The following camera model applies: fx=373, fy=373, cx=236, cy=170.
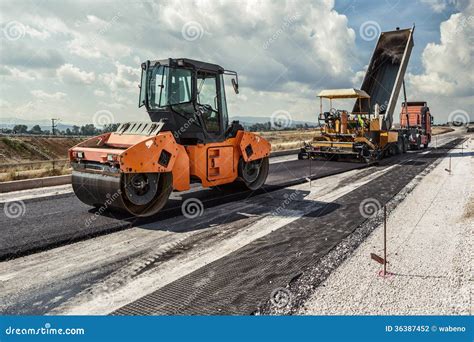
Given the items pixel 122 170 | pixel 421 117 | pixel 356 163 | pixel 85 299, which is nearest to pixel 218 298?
pixel 85 299

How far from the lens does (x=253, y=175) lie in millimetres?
9023

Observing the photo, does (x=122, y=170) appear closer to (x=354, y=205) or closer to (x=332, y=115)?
(x=354, y=205)

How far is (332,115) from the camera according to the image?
1592cm

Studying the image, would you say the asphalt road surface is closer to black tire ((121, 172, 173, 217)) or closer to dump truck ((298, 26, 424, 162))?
black tire ((121, 172, 173, 217))

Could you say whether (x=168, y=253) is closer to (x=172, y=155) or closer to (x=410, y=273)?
(x=172, y=155)

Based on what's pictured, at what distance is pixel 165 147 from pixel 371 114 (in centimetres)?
1257

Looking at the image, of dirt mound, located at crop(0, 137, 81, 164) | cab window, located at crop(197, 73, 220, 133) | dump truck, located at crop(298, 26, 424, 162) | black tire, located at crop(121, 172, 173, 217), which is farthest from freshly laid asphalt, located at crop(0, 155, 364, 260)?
dirt mound, located at crop(0, 137, 81, 164)

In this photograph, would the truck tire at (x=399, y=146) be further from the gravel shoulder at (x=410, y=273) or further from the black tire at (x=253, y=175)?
the gravel shoulder at (x=410, y=273)

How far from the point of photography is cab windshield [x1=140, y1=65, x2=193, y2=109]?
699 centimetres

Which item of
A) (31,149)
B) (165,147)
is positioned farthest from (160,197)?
(31,149)

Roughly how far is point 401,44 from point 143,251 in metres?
16.9

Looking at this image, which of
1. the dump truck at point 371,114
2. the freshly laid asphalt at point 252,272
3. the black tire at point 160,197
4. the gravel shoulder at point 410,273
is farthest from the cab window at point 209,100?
the dump truck at point 371,114

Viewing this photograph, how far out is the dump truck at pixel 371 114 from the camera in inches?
603

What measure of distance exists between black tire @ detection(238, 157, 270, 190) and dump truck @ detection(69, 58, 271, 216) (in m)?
0.21
